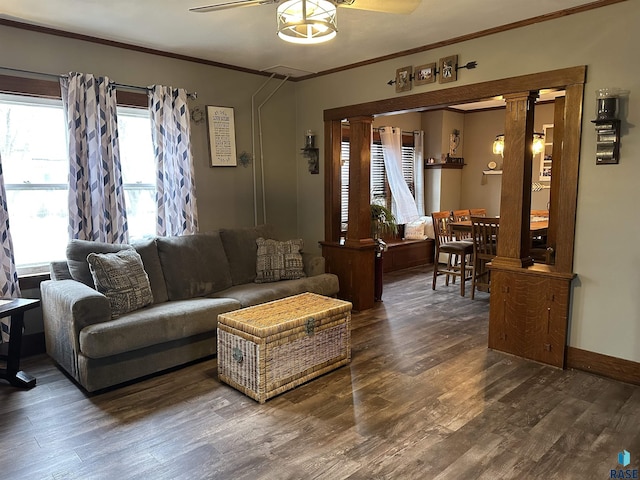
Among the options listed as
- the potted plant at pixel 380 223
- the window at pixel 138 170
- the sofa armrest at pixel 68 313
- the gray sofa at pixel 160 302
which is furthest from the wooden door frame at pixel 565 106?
the sofa armrest at pixel 68 313

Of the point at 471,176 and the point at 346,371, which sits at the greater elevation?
the point at 471,176

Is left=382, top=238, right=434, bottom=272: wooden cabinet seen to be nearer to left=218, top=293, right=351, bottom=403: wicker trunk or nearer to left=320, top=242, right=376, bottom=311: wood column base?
left=320, top=242, right=376, bottom=311: wood column base

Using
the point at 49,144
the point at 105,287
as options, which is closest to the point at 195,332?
the point at 105,287

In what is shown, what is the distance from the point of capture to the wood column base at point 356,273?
16.0ft

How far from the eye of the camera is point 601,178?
3.16m

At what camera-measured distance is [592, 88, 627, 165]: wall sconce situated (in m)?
2.99

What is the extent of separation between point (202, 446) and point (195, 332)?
1.07 metres

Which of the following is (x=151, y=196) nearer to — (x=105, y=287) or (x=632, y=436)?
(x=105, y=287)

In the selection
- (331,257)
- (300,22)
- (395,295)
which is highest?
(300,22)

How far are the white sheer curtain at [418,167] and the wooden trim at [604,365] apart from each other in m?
4.54

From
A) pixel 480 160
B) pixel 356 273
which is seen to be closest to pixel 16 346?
pixel 356 273

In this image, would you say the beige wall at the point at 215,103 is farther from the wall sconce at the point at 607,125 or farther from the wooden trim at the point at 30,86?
the wall sconce at the point at 607,125

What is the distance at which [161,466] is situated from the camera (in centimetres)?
222

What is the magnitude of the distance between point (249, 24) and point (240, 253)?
199 centimetres
